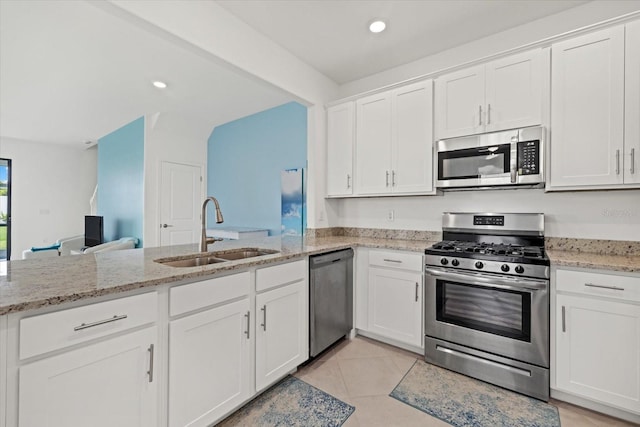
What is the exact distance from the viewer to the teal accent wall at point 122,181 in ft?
16.4

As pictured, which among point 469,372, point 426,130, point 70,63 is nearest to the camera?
point 469,372

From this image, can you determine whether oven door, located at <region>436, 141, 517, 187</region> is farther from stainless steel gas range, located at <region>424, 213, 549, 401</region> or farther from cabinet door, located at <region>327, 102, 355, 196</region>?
cabinet door, located at <region>327, 102, 355, 196</region>

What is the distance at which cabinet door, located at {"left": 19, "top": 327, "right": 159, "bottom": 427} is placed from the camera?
100 cm

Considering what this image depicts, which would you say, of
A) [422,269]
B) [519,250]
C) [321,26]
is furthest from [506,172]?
[321,26]

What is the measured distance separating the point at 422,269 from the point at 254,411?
1554 millimetres

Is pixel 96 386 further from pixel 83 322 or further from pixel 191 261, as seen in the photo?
pixel 191 261

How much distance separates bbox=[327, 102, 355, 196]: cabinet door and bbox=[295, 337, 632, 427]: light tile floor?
1544 millimetres

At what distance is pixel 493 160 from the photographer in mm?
2275

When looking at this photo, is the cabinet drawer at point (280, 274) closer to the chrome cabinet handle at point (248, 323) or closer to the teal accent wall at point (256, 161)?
the chrome cabinet handle at point (248, 323)

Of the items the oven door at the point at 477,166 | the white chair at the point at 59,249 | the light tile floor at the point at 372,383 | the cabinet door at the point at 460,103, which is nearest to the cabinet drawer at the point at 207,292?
the light tile floor at the point at 372,383

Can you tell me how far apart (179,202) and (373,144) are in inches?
153

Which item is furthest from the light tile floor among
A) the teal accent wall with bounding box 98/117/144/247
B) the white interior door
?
the teal accent wall with bounding box 98/117/144/247

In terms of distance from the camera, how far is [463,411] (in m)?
1.78

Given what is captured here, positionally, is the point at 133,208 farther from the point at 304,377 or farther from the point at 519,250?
the point at 519,250
